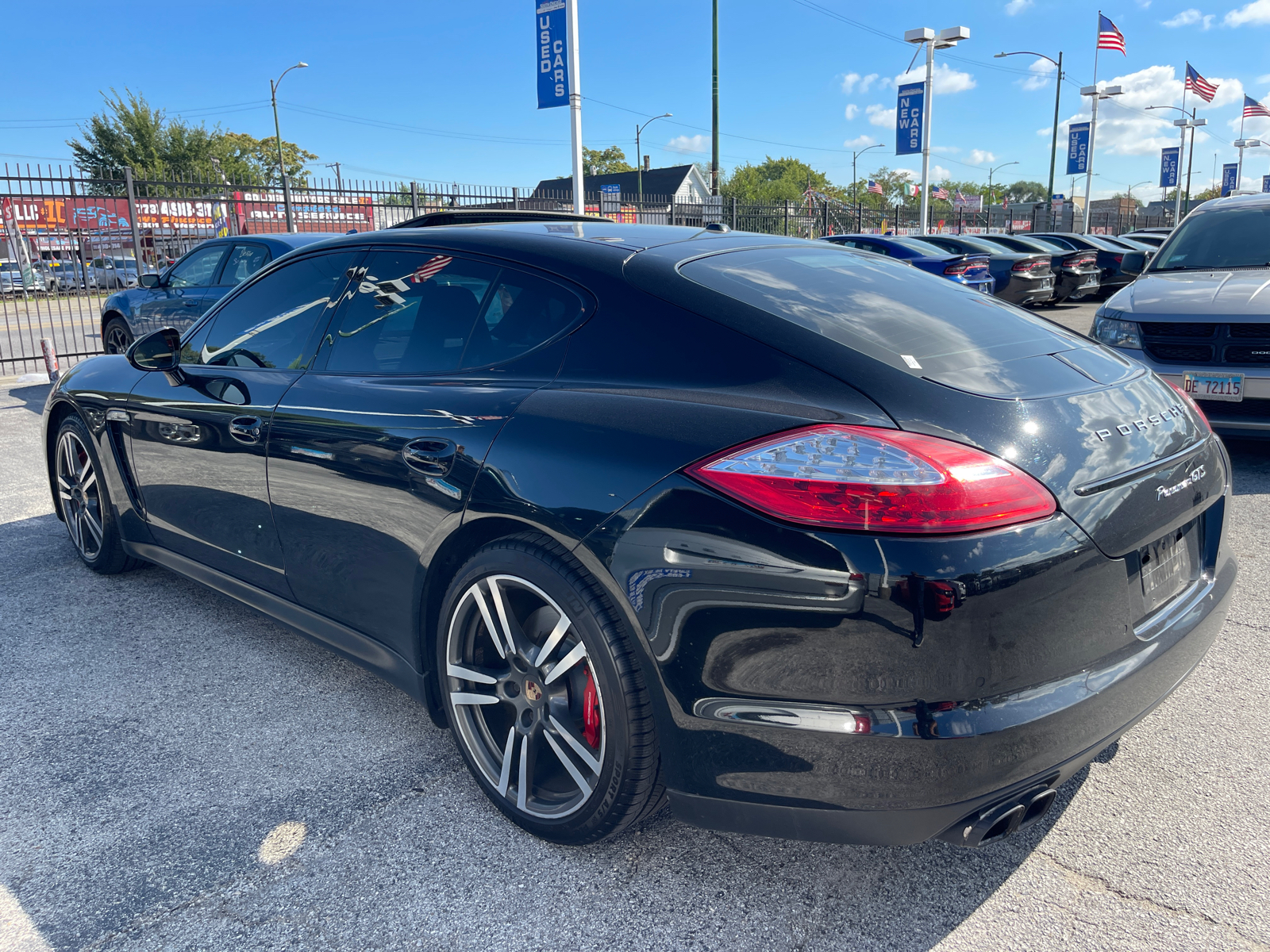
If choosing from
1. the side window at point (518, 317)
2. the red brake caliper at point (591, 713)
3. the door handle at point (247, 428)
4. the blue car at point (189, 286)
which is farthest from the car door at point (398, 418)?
the blue car at point (189, 286)

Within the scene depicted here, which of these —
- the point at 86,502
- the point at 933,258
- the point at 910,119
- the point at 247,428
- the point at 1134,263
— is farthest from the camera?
the point at 910,119

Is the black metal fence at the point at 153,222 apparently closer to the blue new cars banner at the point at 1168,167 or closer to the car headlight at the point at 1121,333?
the car headlight at the point at 1121,333

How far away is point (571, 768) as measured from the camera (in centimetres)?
227

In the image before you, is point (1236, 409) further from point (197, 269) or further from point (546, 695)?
point (197, 269)

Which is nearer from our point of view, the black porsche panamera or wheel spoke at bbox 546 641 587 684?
the black porsche panamera

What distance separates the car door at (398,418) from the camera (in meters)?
2.45

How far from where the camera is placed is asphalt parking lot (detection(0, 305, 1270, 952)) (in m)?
2.07

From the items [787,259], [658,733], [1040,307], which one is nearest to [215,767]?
[658,733]

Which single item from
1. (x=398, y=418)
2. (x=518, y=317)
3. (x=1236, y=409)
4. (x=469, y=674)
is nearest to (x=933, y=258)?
(x=1236, y=409)

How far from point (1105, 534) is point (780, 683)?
75 cm

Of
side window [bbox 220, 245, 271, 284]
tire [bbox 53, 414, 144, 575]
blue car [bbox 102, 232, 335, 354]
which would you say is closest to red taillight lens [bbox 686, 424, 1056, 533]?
tire [bbox 53, 414, 144, 575]

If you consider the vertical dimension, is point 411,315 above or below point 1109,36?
below

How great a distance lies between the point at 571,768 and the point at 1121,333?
5.37 metres

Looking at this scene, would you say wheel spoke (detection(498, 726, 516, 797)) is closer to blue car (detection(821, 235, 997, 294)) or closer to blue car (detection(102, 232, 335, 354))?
blue car (detection(102, 232, 335, 354))
